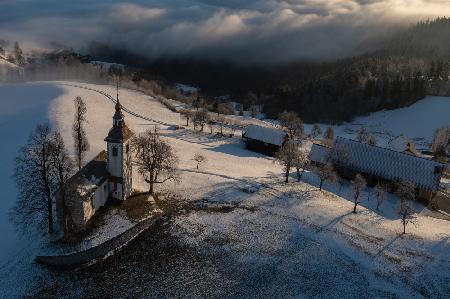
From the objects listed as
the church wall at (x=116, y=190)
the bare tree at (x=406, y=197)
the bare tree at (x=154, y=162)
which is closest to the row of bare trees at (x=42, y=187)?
the church wall at (x=116, y=190)

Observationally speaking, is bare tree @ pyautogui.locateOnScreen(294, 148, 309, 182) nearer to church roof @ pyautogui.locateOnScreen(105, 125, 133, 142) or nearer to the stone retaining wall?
church roof @ pyautogui.locateOnScreen(105, 125, 133, 142)

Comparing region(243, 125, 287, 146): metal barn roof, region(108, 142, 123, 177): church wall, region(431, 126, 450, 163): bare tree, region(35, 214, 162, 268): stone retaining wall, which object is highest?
region(108, 142, 123, 177): church wall

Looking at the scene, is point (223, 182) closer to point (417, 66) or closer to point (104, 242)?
point (104, 242)

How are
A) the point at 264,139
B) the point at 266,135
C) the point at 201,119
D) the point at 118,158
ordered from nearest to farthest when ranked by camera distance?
the point at 118,158, the point at 264,139, the point at 266,135, the point at 201,119

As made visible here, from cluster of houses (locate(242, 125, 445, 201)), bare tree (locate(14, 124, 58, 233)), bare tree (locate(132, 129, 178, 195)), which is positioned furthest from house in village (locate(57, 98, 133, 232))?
cluster of houses (locate(242, 125, 445, 201))

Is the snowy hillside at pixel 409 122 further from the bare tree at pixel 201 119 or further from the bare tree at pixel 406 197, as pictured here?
the bare tree at pixel 406 197

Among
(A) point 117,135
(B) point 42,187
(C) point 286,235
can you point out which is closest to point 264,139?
(C) point 286,235

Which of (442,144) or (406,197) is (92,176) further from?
(442,144)
